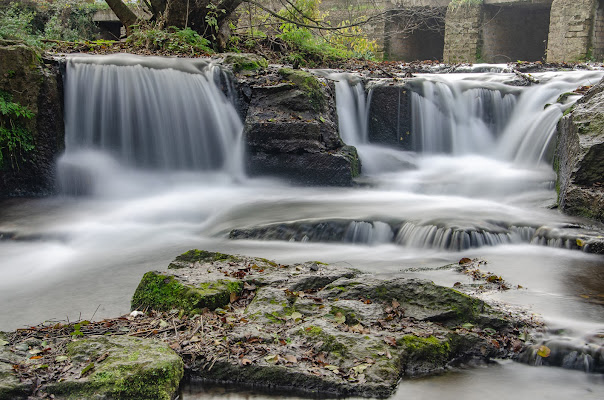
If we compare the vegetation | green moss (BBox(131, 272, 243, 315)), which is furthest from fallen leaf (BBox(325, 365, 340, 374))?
the vegetation

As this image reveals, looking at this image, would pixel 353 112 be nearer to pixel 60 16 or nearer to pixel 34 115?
pixel 34 115

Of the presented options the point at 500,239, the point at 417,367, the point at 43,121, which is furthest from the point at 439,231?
the point at 43,121

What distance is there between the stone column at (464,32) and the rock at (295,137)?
1056 cm

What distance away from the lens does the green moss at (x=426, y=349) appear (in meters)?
3.09

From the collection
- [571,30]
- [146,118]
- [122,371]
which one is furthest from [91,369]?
[571,30]

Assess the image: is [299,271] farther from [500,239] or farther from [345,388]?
[500,239]

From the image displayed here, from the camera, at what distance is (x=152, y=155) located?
8844 mm

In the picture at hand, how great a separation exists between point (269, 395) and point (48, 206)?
589cm

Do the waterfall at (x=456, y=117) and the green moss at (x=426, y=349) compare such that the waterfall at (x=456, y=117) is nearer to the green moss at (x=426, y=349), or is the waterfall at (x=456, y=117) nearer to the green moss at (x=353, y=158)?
the green moss at (x=353, y=158)

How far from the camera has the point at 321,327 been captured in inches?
127

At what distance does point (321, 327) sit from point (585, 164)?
4.80 meters

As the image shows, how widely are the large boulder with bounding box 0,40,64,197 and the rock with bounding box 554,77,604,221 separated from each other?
697 centimetres

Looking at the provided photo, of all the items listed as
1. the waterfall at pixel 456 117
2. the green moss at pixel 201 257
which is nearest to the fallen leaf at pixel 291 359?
the green moss at pixel 201 257

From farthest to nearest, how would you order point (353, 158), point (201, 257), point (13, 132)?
point (353, 158) < point (13, 132) < point (201, 257)
